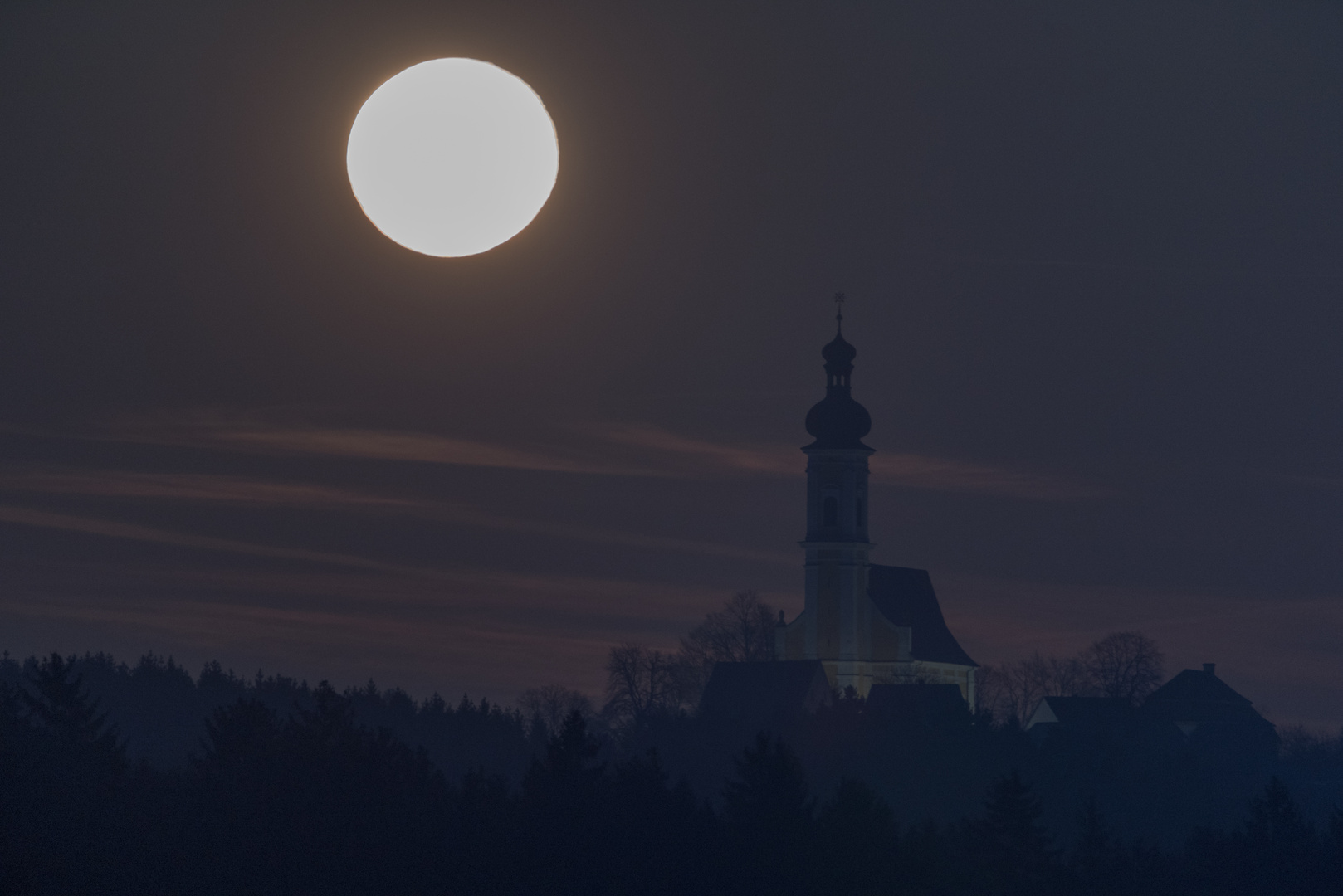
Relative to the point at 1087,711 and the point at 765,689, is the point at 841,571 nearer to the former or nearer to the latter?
the point at 765,689

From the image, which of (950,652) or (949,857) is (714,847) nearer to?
(949,857)

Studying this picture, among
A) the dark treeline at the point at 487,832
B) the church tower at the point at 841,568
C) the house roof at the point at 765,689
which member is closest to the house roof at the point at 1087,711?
the church tower at the point at 841,568

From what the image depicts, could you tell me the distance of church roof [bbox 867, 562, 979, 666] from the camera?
12575cm

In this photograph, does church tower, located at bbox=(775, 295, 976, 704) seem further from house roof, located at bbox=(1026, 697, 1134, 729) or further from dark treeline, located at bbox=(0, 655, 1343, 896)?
dark treeline, located at bbox=(0, 655, 1343, 896)

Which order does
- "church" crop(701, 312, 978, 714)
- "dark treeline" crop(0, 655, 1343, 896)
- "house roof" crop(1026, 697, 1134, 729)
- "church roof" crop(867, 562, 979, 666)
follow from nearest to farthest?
"dark treeline" crop(0, 655, 1343, 896) → "house roof" crop(1026, 697, 1134, 729) → "church" crop(701, 312, 978, 714) → "church roof" crop(867, 562, 979, 666)

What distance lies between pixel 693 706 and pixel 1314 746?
138ft

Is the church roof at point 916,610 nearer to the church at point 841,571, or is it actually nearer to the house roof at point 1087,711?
the church at point 841,571

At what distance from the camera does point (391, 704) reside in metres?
116

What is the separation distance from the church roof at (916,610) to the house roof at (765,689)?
1244 cm

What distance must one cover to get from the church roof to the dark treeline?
56.1 metres

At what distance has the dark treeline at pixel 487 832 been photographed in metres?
48.6

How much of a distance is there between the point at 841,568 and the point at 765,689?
11896mm

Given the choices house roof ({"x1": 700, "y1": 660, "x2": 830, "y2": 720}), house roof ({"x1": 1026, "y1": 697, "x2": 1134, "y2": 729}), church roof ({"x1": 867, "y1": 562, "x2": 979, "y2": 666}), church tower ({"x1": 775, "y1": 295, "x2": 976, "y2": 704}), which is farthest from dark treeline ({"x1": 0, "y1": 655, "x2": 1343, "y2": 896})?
church roof ({"x1": 867, "y1": 562, "x2": 979, "y2": 666})

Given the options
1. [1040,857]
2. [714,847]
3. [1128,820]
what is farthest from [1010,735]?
[714,847]
